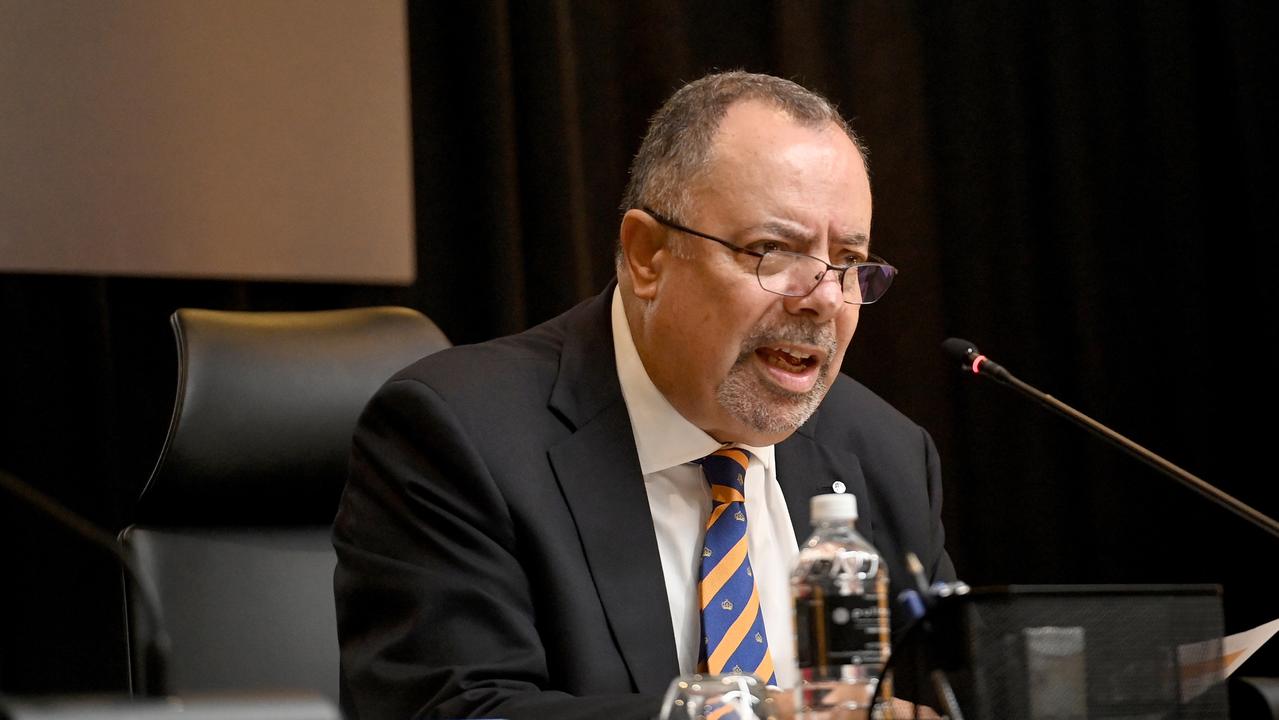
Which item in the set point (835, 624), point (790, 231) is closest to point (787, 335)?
point (790, 231)

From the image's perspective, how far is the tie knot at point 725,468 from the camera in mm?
2016

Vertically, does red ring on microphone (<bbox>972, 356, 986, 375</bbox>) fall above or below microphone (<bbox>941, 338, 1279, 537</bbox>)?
above

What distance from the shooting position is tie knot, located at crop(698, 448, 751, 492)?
202cm

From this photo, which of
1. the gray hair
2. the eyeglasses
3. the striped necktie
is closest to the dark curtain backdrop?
the gray hair

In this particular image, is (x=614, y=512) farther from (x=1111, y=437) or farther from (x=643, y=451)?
(x=1111, y=437)

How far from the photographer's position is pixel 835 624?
4.70 feet

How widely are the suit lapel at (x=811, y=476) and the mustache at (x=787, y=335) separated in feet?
0.73

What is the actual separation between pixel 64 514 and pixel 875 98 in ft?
9.44

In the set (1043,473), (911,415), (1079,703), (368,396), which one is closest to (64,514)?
(1079,703)

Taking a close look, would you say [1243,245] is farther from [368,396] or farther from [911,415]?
[368,396]

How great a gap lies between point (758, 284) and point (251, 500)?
85cm

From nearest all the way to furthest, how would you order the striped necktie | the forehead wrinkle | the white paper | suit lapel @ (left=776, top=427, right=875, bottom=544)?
the white paper < the striped necktie < the forehead wrinkle < suit lapel @ (left=776, top=427, right=875, bottom=544)

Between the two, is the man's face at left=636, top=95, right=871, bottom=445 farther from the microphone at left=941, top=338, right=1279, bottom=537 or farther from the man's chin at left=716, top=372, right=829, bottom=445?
the microphone at left=941, top=338, right=1279, bottom=537

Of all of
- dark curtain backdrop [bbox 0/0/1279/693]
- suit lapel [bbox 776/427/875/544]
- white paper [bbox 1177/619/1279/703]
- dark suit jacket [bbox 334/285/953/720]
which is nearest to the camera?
white paper [bbox 1177/619/1279/703]
